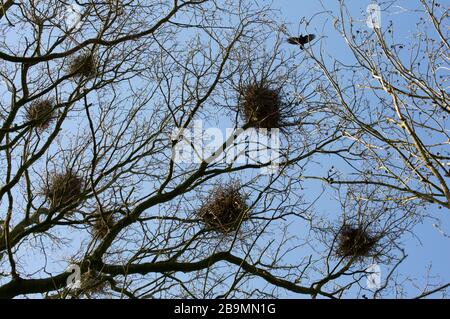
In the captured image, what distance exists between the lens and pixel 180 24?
5.27 m

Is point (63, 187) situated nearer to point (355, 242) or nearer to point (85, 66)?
point (85, 66)

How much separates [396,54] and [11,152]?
11.3 feet

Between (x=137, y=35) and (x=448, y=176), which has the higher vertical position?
(x=137, y=35)

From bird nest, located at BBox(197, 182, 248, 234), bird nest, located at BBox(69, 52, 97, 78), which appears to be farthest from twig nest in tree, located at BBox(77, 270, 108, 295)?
bird nest, located at BBox(69, 52, 97, 78)

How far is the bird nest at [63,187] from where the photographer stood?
18.6 feet

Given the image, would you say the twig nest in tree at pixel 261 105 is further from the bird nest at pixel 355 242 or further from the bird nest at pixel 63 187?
the bird nest at pixel 63 187

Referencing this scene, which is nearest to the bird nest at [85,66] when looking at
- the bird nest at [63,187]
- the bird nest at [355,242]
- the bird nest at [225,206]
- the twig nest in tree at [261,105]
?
the bird nest at [63,187]

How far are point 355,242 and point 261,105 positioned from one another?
4.57 ft

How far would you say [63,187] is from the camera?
18.5 feet

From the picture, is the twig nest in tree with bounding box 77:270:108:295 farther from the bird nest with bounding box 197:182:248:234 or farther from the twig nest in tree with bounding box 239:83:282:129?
the twig nest in tree with bounding box 239:83:282:129

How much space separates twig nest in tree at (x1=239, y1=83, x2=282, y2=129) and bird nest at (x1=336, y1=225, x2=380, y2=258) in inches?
43.1

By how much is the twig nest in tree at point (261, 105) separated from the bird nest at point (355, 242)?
1.09 meters

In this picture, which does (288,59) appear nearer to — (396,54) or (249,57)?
(249,57)
